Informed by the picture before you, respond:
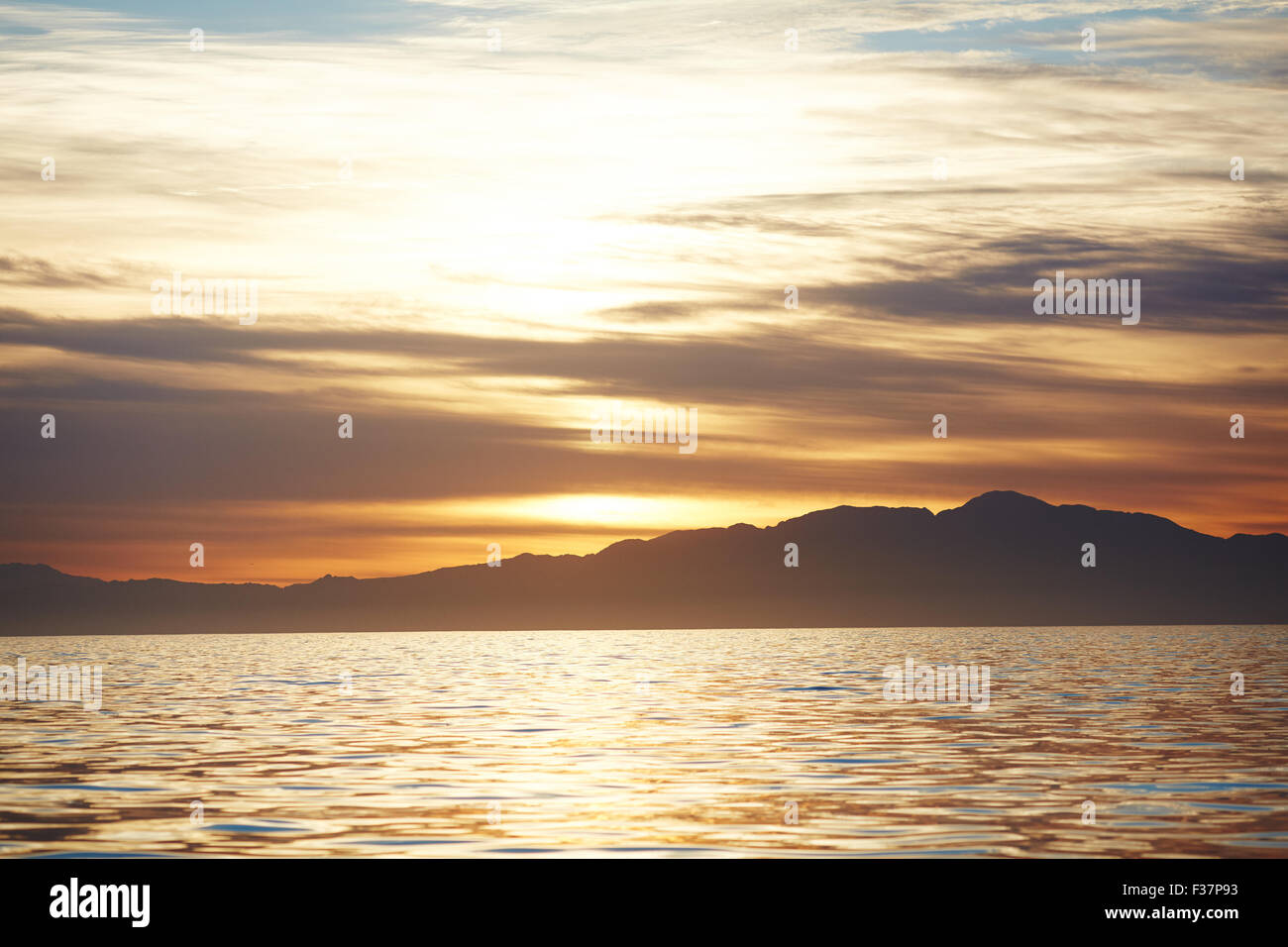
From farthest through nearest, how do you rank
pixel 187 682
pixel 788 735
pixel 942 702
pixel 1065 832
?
1. pixel 187 682
2. pixel 942 702
3. pixel 788 735
4. pixel 1065 832

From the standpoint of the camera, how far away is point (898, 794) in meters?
26.0

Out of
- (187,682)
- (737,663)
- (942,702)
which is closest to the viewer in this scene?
(942,702)

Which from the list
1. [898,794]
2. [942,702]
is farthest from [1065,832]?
[942,702]

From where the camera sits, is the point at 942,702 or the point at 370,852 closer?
the point at 370,852

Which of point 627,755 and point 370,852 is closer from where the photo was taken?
point 370,852

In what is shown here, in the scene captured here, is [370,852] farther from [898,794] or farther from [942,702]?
[942,702]
